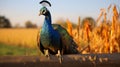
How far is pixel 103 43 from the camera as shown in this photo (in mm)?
4980

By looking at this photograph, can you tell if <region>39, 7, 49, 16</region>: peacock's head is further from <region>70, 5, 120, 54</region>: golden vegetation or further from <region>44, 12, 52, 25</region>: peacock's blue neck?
<region>70, 5, 120, 54</region>: golden vegetation

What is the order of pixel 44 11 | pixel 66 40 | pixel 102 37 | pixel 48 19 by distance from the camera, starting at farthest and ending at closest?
pixel 102 37 → pixel 66 40 → pixel 48 19 → pixel 44 11

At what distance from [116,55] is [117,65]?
0.10 meters

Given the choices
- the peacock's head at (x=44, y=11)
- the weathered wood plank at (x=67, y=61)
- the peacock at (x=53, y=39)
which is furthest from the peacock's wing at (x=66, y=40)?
the weathered wood plank at (x=67, y=61)

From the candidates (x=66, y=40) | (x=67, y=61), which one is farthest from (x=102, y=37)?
(x=67, y=61)

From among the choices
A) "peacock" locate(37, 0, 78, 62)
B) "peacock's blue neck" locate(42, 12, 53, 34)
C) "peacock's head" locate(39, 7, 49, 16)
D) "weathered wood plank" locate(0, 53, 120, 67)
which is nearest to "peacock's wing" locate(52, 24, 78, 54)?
"peacock" locate(37, 0, 78, 62)

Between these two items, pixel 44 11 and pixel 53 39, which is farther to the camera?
pixel 53 39

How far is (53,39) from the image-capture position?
3910 millimetres

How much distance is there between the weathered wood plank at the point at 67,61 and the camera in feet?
9.37

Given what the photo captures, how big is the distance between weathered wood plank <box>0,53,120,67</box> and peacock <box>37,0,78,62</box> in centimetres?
80

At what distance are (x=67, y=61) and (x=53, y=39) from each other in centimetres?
97

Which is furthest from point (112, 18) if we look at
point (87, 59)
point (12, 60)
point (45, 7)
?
point (12, 60)

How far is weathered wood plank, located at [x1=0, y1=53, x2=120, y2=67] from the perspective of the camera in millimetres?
2857

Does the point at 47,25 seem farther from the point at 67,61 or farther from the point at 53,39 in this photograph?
the point at 67,61
